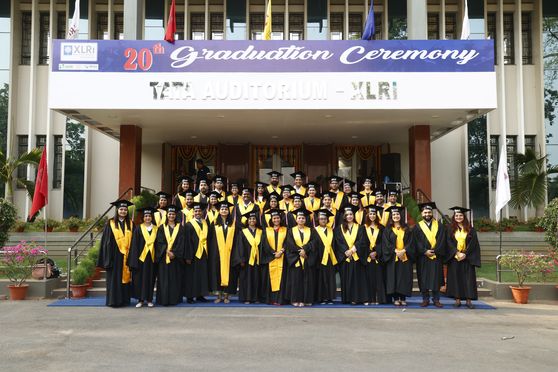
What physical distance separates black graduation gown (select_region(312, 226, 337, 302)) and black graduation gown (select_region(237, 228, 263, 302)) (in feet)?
3.35

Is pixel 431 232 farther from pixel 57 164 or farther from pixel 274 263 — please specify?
pixel 57 164

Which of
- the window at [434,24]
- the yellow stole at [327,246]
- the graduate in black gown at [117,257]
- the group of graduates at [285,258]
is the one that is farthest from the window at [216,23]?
the yellow stole at [327,246]

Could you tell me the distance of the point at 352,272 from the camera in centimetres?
990

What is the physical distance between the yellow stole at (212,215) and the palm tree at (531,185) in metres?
9.64

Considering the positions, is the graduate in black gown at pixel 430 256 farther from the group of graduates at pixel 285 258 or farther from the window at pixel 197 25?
the window at pixel 197 25

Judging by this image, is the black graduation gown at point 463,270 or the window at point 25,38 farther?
the window at point 25,38

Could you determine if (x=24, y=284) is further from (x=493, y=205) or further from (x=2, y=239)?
(x=493, y=205)

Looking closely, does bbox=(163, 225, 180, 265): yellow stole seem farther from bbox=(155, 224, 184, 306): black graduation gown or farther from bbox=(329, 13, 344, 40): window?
bbox=(329, 13, 344, 40): window

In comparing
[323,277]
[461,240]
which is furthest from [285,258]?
[461,240]

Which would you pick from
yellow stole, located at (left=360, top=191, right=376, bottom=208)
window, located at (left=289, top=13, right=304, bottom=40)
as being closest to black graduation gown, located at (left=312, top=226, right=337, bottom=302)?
yellow stole, located at (left=360, top=191, right=376, bottom=208)

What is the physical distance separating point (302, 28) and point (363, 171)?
509 cm

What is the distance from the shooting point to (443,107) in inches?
492

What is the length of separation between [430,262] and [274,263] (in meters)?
2.64

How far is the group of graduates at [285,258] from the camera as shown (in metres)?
9.72
